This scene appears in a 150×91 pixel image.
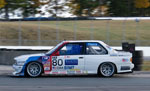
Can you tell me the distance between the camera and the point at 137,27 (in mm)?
29750

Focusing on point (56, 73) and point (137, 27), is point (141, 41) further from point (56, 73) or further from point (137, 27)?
point (56, 73)

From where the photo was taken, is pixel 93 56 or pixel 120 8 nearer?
pixel 93 56

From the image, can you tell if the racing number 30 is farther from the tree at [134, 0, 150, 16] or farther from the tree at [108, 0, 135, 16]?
the tree at [108, 0, 135, 16]

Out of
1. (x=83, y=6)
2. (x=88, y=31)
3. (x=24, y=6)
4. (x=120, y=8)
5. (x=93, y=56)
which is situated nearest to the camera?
(x=93, y=56)

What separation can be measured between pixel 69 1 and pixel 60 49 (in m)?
35.7

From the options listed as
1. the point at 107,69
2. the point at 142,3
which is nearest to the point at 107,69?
the point at 107,69

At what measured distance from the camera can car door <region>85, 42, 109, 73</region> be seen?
13617 millimetres

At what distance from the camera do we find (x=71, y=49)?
13773mm

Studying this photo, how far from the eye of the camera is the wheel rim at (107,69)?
1371 cm
